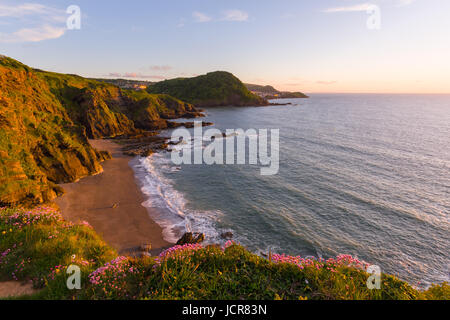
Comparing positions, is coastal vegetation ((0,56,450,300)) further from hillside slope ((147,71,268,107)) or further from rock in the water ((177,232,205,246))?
hillside slope ((147,71,268,107))

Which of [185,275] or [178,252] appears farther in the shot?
[178,252]

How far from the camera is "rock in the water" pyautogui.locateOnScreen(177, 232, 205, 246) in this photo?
16469 mm

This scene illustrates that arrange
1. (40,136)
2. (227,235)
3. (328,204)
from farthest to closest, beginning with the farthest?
(40,136), (328,204), (227,235)

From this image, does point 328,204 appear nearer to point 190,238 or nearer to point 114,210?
point 190,238

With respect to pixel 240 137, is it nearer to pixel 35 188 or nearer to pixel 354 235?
pixel 354 235

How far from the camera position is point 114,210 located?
69.0 ft

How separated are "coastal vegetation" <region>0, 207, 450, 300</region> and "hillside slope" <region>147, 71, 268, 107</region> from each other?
140 metres

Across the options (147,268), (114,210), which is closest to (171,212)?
(114,210)

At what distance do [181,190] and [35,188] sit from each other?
14.2 metres

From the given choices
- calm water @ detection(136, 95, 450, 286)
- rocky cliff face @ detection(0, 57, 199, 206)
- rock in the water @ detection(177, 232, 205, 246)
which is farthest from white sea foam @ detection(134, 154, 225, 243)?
rocky cliff face @ detection(0, 57, 199, 206)

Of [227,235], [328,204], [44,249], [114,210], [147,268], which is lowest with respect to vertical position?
[227,235]

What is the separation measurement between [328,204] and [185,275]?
20.9 m

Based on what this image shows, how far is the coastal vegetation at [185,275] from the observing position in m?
6.24
